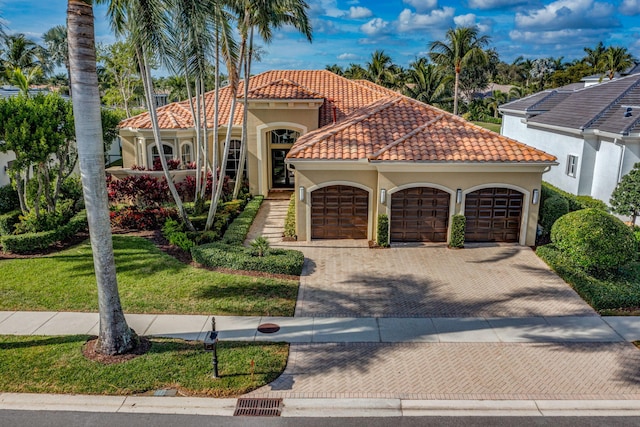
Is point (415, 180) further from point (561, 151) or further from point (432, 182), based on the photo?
point (561, 151)

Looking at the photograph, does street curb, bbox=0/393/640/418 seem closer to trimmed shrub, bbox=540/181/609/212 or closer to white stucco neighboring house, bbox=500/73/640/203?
trimmed shrub, bbox=540/181/609/212

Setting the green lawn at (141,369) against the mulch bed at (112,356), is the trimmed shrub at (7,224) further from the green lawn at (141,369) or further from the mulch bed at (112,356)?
the mulch bed at (112,356)

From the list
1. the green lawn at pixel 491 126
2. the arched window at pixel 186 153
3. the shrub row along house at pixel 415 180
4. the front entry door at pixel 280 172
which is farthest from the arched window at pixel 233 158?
the green lawn at pixel 491 126

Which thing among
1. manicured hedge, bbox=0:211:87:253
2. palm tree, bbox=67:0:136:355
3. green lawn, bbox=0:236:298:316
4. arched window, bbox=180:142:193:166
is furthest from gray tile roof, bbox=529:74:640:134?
manicured hedge, bbox=0:211:87:253

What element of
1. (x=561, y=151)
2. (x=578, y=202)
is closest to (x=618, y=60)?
(x=561, y=151)

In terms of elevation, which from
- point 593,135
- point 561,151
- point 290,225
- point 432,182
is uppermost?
point 593,135

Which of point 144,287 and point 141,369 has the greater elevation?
point 144,287
